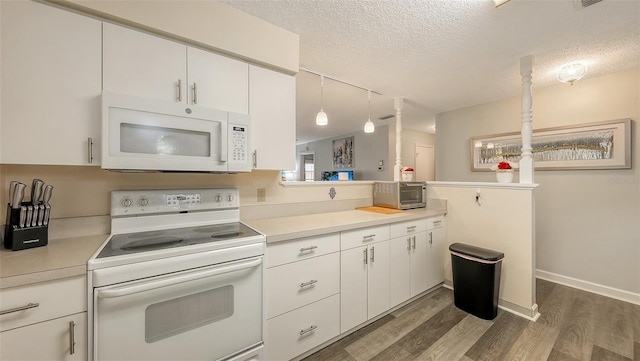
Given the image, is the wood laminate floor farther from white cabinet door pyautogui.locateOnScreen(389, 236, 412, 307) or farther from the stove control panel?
the stove control panel

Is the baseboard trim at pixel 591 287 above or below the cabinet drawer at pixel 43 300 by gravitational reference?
below

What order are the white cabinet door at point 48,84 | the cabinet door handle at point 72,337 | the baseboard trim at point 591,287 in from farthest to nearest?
the baseboard trim at point 591,287
the white cabinet door at point 48,84
the cabinet door handle at point 72,337

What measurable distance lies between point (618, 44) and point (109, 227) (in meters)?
4.16

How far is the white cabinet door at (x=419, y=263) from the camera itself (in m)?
2.30

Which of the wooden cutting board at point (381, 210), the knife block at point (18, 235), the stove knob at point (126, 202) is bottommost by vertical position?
the wooden cutting board at point (381, 210)

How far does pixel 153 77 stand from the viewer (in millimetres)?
1363

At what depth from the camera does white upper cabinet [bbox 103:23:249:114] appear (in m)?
1.27

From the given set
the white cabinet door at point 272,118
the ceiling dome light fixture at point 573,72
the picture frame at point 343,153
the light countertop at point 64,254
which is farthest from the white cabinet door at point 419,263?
the picture frame at point 343,153

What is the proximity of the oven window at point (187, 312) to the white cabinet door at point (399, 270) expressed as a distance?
1.39m

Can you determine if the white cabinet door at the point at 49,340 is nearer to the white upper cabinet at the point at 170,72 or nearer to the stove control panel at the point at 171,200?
the stove control panel at the point at 171,200

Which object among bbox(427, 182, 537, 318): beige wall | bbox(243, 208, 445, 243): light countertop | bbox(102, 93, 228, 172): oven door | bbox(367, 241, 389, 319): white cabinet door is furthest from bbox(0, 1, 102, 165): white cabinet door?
bbox(427, 182, 537, 318): beige wall

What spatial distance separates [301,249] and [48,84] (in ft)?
5.10

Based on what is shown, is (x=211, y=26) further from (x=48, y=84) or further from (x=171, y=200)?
(x=171, y=200)

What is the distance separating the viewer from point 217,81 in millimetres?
1552
